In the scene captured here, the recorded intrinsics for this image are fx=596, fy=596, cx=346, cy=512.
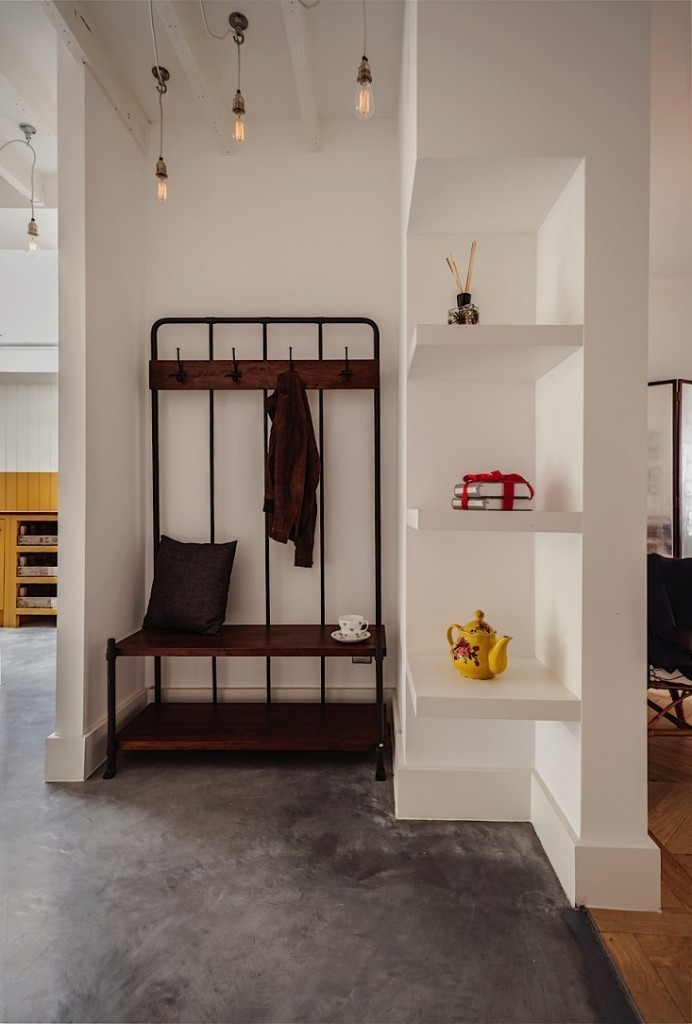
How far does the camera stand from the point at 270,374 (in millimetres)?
2848

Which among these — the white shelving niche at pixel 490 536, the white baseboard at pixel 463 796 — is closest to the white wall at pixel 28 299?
the white shelving niche at pixel 490 536

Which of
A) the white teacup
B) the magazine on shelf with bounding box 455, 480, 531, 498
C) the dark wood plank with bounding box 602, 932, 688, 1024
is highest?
the magazine on shelf with bounding box 455, 480, 531, 498

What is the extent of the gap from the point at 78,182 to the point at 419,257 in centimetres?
141

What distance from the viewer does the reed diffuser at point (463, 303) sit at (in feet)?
6.60

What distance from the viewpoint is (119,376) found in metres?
2.71

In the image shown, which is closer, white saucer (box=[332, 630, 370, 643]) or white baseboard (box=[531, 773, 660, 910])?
white baseboard (box=[531, 773, 660, 910])

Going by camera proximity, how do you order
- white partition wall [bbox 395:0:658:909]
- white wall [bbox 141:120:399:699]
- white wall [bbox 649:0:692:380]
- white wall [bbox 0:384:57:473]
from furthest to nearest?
white wall [bbox 0:384:57:473]
white wall [bbox 141:120:399:699]
white wall [bbox 649:0:692:380]
white partition wall [bbox 395:0:658:909]

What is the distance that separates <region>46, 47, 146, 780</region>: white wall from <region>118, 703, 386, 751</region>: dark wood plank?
20 cm

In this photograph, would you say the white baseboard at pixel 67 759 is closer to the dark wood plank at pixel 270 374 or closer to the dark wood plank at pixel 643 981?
the dark wood plank at pixel 270 374

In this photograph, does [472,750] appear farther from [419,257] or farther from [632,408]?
[419,257]

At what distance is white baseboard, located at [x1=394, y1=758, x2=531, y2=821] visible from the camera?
83.6 inches

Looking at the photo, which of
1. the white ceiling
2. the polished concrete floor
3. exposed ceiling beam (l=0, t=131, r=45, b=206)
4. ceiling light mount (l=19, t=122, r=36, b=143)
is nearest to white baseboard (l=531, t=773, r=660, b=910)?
the polished concrete floor

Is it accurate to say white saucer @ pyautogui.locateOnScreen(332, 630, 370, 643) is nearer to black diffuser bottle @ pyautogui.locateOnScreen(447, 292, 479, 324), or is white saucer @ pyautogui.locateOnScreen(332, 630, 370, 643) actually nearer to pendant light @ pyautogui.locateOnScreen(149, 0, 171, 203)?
black diffuser bottle @ pyautogui.locateOnScreen(447, 292, 479, 324)

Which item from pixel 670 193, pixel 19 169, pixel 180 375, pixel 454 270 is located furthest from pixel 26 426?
pixel 670 193
